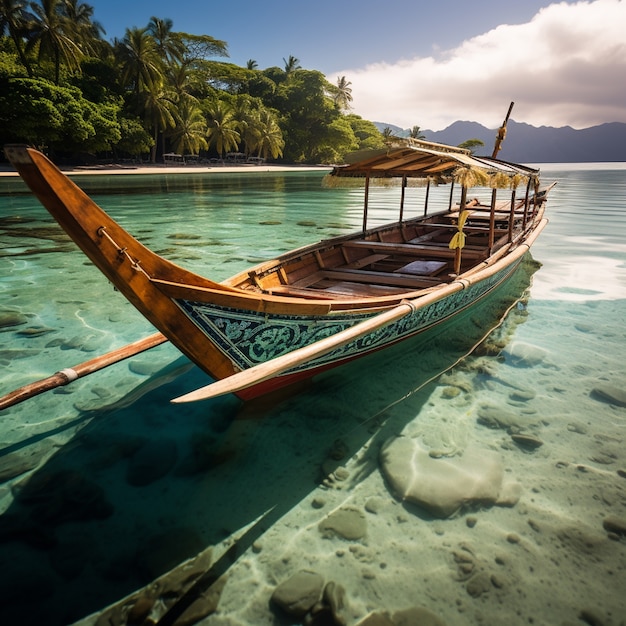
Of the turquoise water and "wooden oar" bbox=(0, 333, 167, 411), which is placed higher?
"wooden oar" bbox=(0, 333, 167, 411)

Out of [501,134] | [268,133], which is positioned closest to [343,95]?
[268,133]

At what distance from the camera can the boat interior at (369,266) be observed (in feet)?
17.5

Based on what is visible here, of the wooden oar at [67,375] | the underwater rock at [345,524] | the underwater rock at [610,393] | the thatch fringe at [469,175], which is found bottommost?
the underwater rock at [345,524]

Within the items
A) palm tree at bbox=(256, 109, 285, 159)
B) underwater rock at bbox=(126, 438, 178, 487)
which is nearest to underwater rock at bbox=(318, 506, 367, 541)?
underwater rock at bbox=(126, 438, 178, 487)

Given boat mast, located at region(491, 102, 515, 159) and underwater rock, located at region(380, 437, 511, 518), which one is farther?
boat mast, located at region(491, 102, 515, 159)

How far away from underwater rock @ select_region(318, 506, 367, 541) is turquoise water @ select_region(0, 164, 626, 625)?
0.06 meters

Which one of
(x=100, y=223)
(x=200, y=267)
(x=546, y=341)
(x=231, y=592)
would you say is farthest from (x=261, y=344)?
(x=200, y=267)

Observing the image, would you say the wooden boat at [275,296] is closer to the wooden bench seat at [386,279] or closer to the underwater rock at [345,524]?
the wooden bench seat at [386,279]

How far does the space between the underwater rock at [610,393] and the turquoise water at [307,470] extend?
39 millimetres

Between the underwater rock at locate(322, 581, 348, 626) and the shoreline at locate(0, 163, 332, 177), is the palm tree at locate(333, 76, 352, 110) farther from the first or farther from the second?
the underwater rock at locate(322, 581, 348, 626)

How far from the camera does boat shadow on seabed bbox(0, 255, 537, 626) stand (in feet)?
8.06

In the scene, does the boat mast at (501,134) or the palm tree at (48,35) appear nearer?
the boat mast at (501,134)

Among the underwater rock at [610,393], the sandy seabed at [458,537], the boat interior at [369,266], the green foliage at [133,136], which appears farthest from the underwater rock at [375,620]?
the green foliage at [133,136]

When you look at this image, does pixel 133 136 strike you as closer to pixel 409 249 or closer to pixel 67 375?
pixel 409 249
